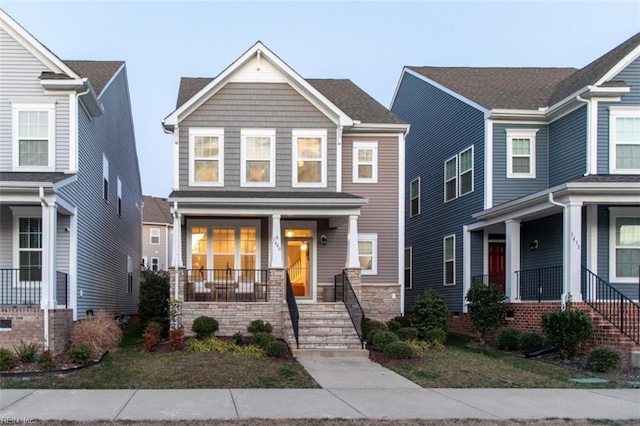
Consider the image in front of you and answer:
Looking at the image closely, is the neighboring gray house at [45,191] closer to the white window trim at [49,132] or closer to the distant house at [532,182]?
the white window trim at [49,132]

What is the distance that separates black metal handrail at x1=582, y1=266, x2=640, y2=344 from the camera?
14.2 metres

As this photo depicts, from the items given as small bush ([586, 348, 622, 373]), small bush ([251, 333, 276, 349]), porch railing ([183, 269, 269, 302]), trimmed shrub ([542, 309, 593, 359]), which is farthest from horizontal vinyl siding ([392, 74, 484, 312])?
small bush ([251, 333, 276, 349])

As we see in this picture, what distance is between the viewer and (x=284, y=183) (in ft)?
62.5

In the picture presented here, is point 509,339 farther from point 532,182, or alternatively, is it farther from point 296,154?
point 296,154

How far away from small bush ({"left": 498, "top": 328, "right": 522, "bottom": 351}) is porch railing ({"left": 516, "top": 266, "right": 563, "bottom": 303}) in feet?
4.22

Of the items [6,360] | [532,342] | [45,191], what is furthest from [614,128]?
[6,360]

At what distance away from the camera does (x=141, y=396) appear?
398 inches

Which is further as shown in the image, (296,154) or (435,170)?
(435,170)

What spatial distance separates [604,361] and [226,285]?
1021cm

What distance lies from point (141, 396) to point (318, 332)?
249 inches

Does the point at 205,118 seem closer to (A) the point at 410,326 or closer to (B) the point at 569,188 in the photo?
(A) the point at 410,326

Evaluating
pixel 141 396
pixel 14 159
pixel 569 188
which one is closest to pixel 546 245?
pixel 569 188

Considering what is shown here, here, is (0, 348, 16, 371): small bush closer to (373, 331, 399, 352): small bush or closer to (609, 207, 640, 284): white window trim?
(373, 331, 399, 352): small bush

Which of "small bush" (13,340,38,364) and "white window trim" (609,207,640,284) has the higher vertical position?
"white window trim" (609,207,640,284)
